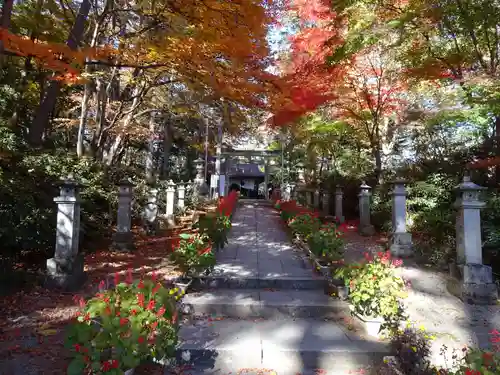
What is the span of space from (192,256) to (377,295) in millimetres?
3203

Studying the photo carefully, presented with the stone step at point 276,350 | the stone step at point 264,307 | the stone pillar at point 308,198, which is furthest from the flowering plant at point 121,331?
the stone pillar at point 308,198

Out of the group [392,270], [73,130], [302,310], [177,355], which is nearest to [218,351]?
[177,355]

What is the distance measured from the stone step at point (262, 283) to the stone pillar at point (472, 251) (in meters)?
2.60

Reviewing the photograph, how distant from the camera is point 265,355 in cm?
407

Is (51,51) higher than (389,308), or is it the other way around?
(51,51)

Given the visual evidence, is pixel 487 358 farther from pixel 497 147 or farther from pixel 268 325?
pixel 497 147

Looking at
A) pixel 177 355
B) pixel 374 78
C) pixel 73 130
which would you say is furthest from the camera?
pixel 73 130

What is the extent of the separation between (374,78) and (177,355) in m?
12.0

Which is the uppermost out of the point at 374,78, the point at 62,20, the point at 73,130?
the point at 62,20

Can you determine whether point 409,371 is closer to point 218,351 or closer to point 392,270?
point 392,270

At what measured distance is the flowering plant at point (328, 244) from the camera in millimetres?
6973

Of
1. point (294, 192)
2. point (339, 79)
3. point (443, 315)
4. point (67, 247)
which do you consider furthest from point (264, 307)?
point (294, 192)

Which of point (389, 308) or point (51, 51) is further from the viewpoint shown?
point (51, 51)

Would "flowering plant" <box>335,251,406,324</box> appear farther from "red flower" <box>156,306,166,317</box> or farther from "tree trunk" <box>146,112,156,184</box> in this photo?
"tree trunk" <box>146,112,156,184</box>
